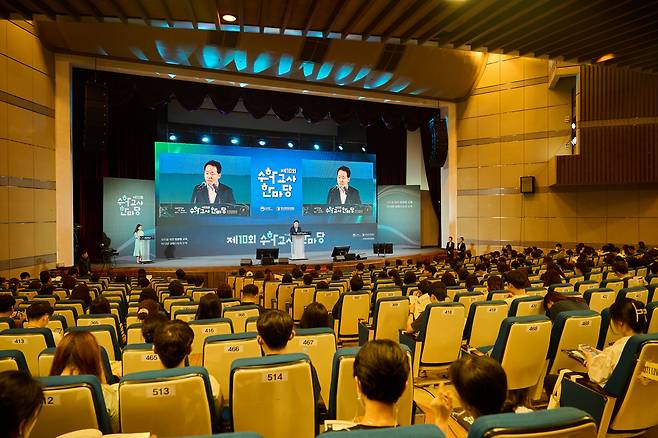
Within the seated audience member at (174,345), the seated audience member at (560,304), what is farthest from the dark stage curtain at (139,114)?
the seated audience member at (560,304)

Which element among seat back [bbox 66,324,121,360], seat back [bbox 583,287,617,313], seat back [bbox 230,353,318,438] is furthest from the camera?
seat back [bbox 583,287,617,313]

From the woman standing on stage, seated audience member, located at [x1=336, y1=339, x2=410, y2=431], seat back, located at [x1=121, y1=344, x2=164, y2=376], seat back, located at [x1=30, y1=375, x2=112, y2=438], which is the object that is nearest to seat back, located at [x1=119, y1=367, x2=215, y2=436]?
seat back, located at [x1=30, y1=375, x2=112, y2=438]

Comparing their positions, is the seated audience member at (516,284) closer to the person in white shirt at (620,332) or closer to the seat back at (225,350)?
the person in white shirt at (620,332)

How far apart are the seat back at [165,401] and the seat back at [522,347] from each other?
7.02ft

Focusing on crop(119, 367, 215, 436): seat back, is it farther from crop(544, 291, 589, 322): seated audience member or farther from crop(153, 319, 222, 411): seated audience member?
crop(544, 291, 589, 322): seated audience member

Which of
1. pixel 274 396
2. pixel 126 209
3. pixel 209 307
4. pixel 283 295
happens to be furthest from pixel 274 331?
pixel 126 209

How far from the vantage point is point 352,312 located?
5.88 metres

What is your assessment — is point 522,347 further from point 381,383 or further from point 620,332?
point 381,383

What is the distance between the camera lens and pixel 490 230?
17031 mm

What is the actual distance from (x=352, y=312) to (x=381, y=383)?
419 centimetres

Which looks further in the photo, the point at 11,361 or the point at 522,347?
the point at 522,347

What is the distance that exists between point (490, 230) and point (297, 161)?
779 centimetres

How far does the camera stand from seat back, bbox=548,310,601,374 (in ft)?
11.2

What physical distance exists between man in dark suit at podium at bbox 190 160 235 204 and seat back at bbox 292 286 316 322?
389 inches
